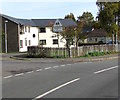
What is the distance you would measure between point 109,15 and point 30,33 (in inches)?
887

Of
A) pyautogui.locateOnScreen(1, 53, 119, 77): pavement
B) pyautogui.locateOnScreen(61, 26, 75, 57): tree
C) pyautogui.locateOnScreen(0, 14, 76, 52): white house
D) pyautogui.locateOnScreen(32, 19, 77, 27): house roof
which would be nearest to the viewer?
pyautogui.locateOnScreen(1, 53, 119, 77): pavement

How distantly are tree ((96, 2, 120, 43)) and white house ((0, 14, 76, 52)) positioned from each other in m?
6.22

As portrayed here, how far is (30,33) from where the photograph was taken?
212 ft

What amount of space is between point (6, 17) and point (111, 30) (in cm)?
1986

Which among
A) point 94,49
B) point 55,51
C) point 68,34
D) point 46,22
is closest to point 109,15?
point 94,49

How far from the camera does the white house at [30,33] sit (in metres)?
56.4

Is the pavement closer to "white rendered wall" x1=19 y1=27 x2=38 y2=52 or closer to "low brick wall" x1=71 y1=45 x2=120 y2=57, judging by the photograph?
"low brick wall" x1=71 y1=45 x2=120 y2=57

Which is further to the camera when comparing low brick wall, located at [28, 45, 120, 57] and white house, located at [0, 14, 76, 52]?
white house, located at [0, 14, 76, 52]

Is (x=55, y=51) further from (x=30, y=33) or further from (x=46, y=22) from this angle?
(x=46, y=22)

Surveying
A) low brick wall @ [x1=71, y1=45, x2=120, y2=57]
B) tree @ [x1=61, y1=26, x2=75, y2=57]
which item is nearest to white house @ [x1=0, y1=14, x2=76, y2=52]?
tree @ [x1=61, y1=26, x2=75, y2=57]

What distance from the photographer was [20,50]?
5703 cm

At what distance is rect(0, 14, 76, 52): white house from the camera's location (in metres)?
56.4

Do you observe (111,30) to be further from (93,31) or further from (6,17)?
(93,31)

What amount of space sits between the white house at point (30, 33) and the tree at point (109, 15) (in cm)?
622
